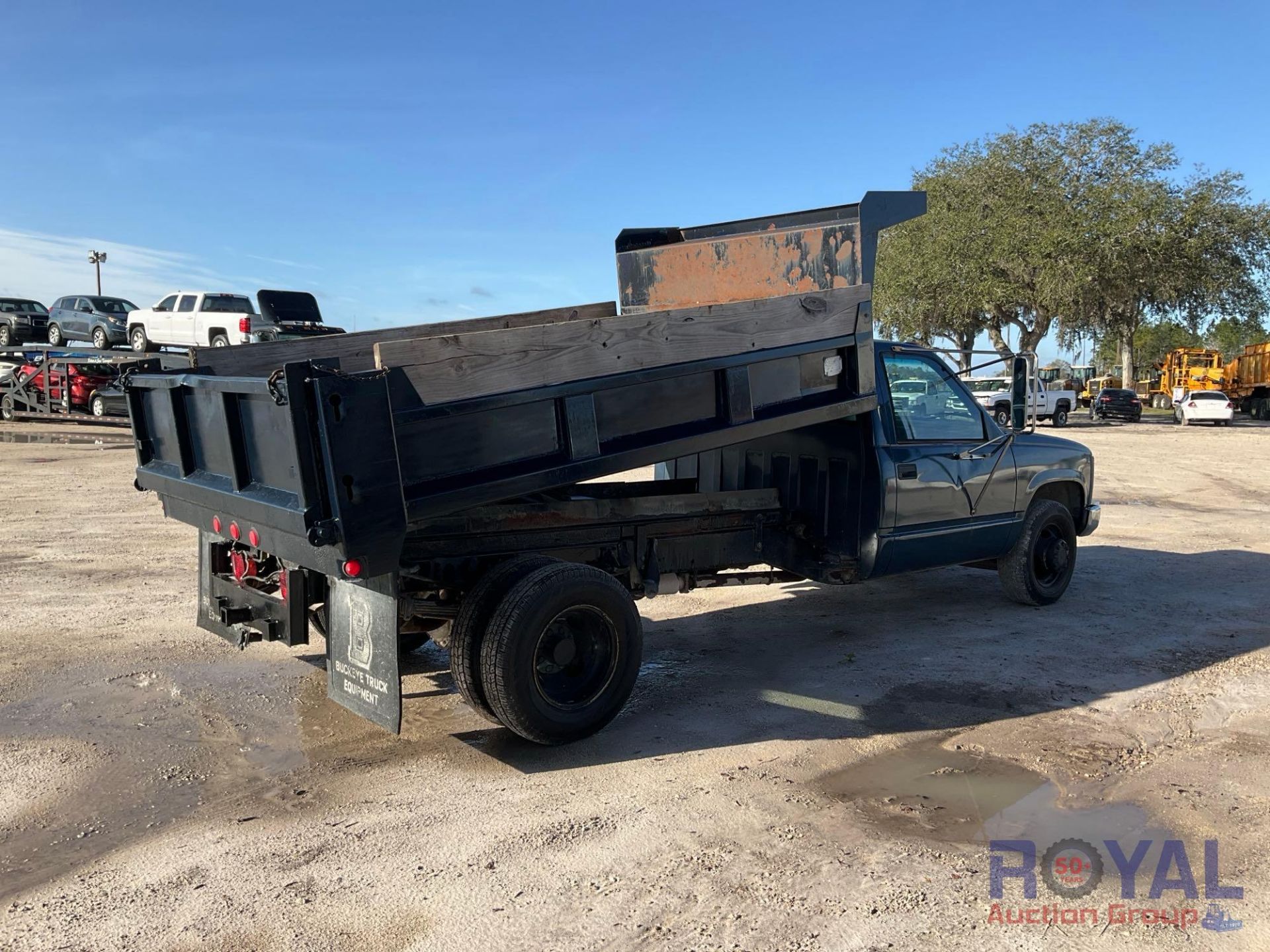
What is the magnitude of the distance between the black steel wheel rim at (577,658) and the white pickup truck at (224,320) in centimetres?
1878

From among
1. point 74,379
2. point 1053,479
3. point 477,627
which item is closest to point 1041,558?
point 1053,479

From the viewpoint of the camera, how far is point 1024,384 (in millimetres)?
6895

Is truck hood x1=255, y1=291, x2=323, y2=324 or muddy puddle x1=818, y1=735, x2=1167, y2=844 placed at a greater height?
truck hood x1=255, y1=291, x2=323, y2=324

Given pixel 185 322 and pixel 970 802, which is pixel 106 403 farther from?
pixel 970 802

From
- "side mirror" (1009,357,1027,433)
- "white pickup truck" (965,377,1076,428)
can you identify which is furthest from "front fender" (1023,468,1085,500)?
"white pickup truck" (965,377,1076,428)

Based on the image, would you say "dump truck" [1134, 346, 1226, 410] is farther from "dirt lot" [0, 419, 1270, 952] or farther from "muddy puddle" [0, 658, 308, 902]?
"muddy puddle" [0, 658, 308, 902]

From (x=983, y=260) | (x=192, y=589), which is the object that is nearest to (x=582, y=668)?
(x=192, y=589)

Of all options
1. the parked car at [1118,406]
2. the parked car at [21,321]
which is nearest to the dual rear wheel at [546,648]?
the parked car at [21,321]

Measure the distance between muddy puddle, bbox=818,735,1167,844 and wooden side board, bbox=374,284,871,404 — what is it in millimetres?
2189

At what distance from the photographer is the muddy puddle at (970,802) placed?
13.6 feet

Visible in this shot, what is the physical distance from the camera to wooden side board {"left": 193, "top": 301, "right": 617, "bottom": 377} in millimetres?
5609

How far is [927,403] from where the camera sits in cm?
698

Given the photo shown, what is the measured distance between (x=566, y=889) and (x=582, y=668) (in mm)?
1548

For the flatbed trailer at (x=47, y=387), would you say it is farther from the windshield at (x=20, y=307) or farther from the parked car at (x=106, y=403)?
the windshield at (x=20, y=307)
